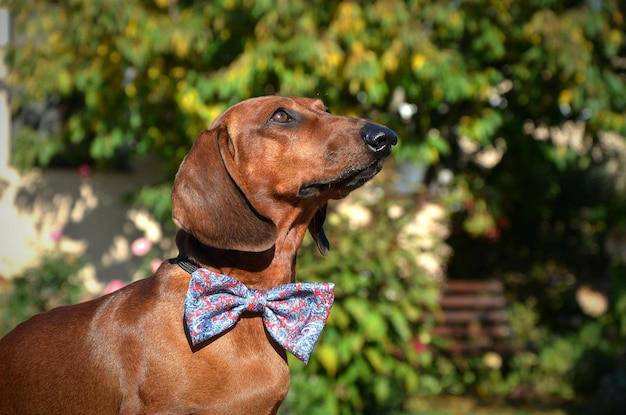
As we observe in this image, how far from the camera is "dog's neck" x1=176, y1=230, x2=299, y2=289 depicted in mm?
2756

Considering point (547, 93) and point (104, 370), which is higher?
point (104, 370)

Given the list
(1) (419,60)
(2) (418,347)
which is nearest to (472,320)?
(2) (418,347)

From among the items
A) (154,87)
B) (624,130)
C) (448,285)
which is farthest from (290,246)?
(448,285)

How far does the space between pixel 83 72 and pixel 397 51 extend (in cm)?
250

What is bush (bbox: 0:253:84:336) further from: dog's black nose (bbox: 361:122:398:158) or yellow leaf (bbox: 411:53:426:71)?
dog's black nose (bbox: 361:122:398:158)

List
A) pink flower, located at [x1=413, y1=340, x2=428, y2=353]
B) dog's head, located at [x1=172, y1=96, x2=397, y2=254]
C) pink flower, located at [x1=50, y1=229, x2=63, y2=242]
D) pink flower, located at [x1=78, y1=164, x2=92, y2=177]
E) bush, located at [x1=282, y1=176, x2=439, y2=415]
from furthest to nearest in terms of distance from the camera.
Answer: pink flower, located at [x1=78, y1=164, x2=92, y2=177], pink flower, located at [x1=50, y1=229, x2=63, y2=242], pink flower, located at [x1=413, y1=340, x2=428, y2=353], bush, located at [x1=282, y1=176, x2=439, y2=415], dog's head, located at [x1=172, y1=96, x2=397, y2=254]

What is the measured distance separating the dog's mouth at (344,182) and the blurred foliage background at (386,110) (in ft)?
9.16

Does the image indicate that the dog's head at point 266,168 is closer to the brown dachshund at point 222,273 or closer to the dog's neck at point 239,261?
the brown dachshund at point 222,273

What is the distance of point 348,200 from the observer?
6.38 metres

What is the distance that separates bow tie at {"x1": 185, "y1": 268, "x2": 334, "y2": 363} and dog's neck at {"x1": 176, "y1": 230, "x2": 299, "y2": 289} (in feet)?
0.19

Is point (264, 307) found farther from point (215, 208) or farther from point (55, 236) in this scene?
point (55, 236)

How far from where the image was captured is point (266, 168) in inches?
111

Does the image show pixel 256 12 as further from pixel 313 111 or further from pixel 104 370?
pixel 104 370

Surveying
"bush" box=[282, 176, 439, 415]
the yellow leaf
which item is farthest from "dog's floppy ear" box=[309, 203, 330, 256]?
the yellow leaf
